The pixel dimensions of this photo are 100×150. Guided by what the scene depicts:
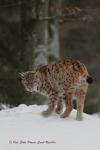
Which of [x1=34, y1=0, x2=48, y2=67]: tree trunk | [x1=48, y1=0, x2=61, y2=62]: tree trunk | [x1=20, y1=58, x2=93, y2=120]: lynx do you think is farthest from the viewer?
[x1=48, y1=0, x2=61, y2=62]: tree trunk

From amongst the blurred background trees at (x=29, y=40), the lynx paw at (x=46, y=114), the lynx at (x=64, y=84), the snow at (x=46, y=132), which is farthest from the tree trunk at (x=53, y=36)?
the lynx paw at (x=46, y=114)

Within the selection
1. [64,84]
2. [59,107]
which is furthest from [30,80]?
[64,84]

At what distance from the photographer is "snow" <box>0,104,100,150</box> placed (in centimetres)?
1048

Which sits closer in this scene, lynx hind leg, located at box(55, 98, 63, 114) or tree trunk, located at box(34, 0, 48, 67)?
lynx hind leg, located at box(55, 98, 63, 114)

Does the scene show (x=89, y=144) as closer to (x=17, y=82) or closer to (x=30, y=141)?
(x=30, y=141)

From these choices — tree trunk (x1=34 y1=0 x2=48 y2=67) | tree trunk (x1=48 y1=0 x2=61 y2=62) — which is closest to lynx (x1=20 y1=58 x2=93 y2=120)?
tree trunk (x1=34 y1=0 x2=48 y2=67)

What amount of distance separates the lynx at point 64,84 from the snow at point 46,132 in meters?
0.17

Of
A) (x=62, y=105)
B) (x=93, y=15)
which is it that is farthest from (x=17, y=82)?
(x=62, y=105)

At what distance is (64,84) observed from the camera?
12117 mm

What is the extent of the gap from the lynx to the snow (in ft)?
0.55

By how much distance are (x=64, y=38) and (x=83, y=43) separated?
654mm

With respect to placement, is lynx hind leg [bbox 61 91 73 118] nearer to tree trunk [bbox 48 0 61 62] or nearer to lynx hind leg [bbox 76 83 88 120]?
lynx hind leg [bbox 76 83 88 120]

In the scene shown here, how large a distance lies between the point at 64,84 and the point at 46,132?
1276 millimetres

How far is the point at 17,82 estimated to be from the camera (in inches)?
724
